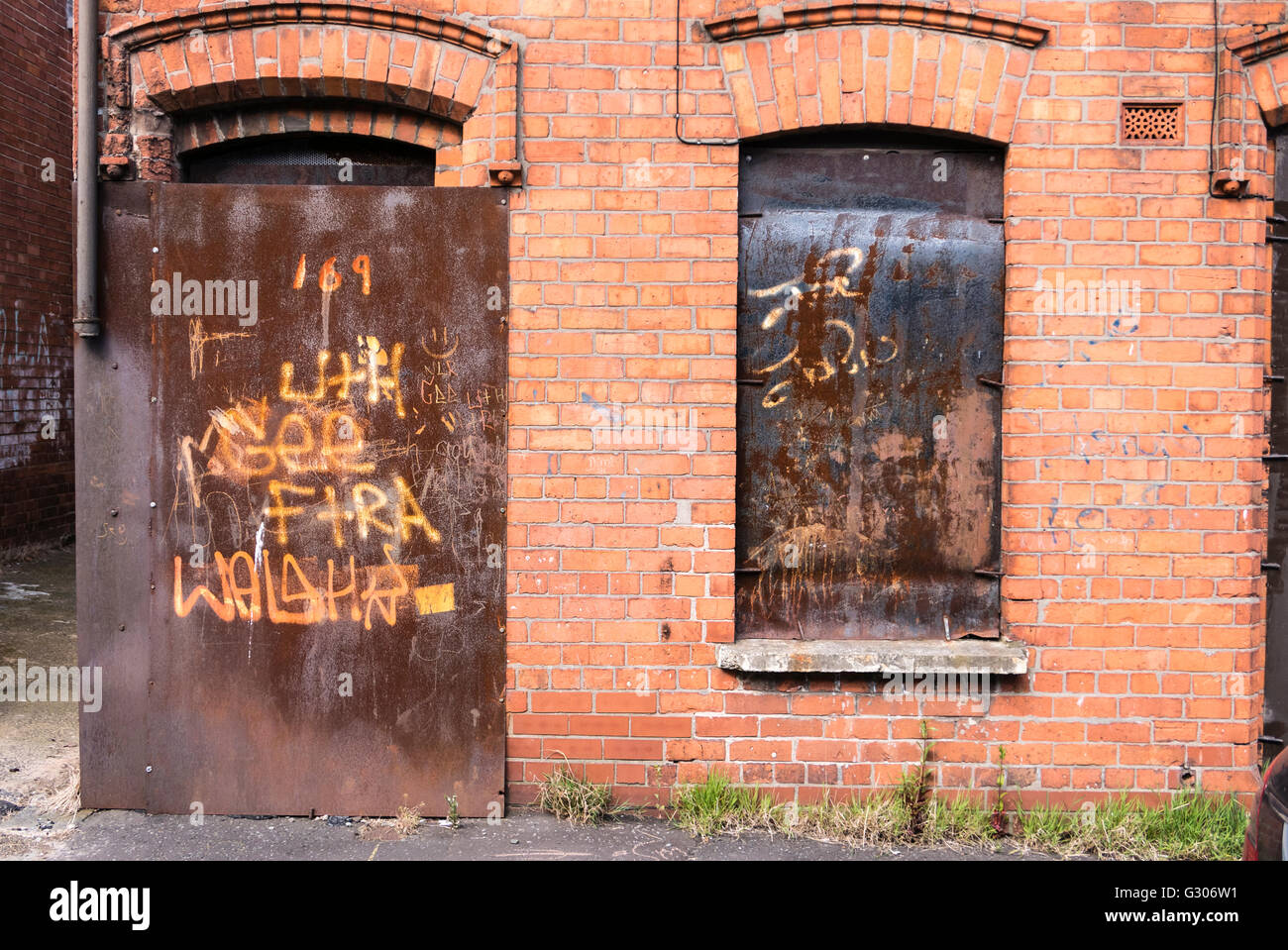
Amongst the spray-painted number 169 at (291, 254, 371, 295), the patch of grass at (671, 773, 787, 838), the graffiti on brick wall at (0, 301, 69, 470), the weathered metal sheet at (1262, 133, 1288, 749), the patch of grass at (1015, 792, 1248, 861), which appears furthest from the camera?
the graffiti on brick wall at (0, 301, 69, 470)

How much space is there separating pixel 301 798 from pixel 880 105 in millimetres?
3903

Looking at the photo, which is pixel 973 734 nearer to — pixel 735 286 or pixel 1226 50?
pixel 735 286

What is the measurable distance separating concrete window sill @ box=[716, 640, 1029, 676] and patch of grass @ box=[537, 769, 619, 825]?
2.53ft

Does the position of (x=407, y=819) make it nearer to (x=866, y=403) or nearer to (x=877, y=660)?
(x=877, y=660)

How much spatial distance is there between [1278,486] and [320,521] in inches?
168

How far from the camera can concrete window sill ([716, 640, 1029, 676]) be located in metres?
3.98

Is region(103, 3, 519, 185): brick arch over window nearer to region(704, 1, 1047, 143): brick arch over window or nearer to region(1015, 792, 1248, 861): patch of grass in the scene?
region(704, 1, 1047, 143): brick arch over window

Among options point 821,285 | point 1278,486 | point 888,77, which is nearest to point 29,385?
point 821,285

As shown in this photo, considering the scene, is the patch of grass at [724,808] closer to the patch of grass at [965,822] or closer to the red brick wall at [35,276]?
the patch of grass at [965,822]

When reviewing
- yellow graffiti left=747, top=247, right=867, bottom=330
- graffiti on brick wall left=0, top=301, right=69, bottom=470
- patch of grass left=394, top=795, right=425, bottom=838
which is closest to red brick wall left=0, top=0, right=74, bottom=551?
graffiti on brick wall left=0, top=301, right=69, bottom=470

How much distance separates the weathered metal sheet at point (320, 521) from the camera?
13.4 ft

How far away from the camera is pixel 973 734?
4047 mm

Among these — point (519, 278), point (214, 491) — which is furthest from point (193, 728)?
point (519, 278)

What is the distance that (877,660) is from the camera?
3.99 metres
